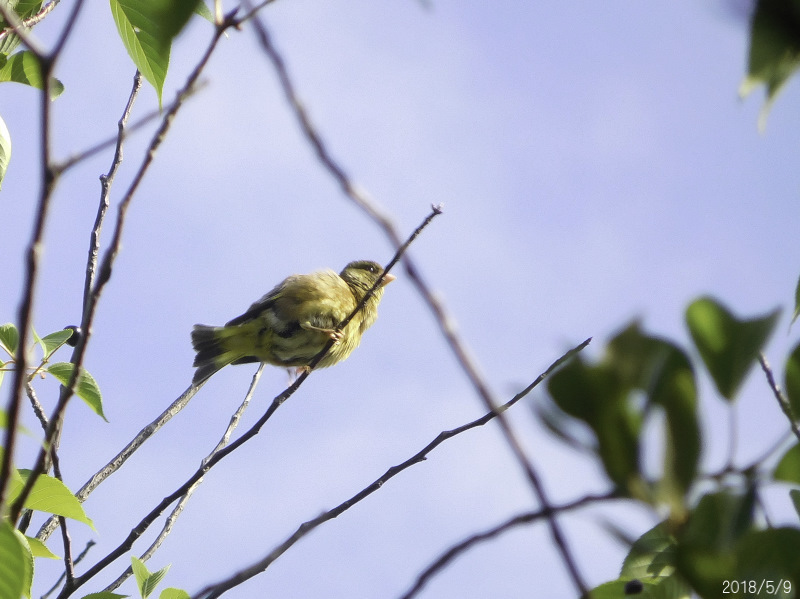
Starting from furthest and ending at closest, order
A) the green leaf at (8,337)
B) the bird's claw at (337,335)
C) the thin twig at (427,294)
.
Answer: the bird's claw at (337,335)
the green leaf at (8,337)
the thin twig at (427,294)

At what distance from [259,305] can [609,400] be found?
23.9ft


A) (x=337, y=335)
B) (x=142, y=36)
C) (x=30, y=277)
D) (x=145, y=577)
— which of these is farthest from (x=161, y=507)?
(x=337, y=335)

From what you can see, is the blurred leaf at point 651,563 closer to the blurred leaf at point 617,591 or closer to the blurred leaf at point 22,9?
the blurred leaf at point 617,591

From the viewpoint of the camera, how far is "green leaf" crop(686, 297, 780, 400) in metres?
0.94

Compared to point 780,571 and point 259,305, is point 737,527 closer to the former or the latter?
point 780,571

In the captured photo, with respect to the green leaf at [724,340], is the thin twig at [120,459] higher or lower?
higher

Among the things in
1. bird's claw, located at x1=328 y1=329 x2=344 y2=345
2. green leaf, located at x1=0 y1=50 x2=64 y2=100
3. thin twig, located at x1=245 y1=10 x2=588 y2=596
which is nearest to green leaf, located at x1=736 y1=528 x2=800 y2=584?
thin twig, located at x1=245 y1=10 x2=588 y2=596

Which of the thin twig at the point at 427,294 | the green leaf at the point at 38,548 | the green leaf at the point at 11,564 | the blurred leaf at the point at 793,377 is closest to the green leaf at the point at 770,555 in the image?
the blurred leaf at the point at 793,377

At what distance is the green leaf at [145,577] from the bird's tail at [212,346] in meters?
3.96

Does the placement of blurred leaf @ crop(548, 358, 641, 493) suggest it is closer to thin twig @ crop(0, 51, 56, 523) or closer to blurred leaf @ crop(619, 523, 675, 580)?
thin twig @ crop(0, 51, 56, 523)

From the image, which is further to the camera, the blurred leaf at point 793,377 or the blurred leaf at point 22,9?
the blurred leaf at point 22,9

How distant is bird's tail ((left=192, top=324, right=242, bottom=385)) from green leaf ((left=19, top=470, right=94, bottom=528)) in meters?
4.79

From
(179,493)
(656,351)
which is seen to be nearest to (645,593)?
(656,351)

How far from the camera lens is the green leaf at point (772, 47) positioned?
3.15 feet
